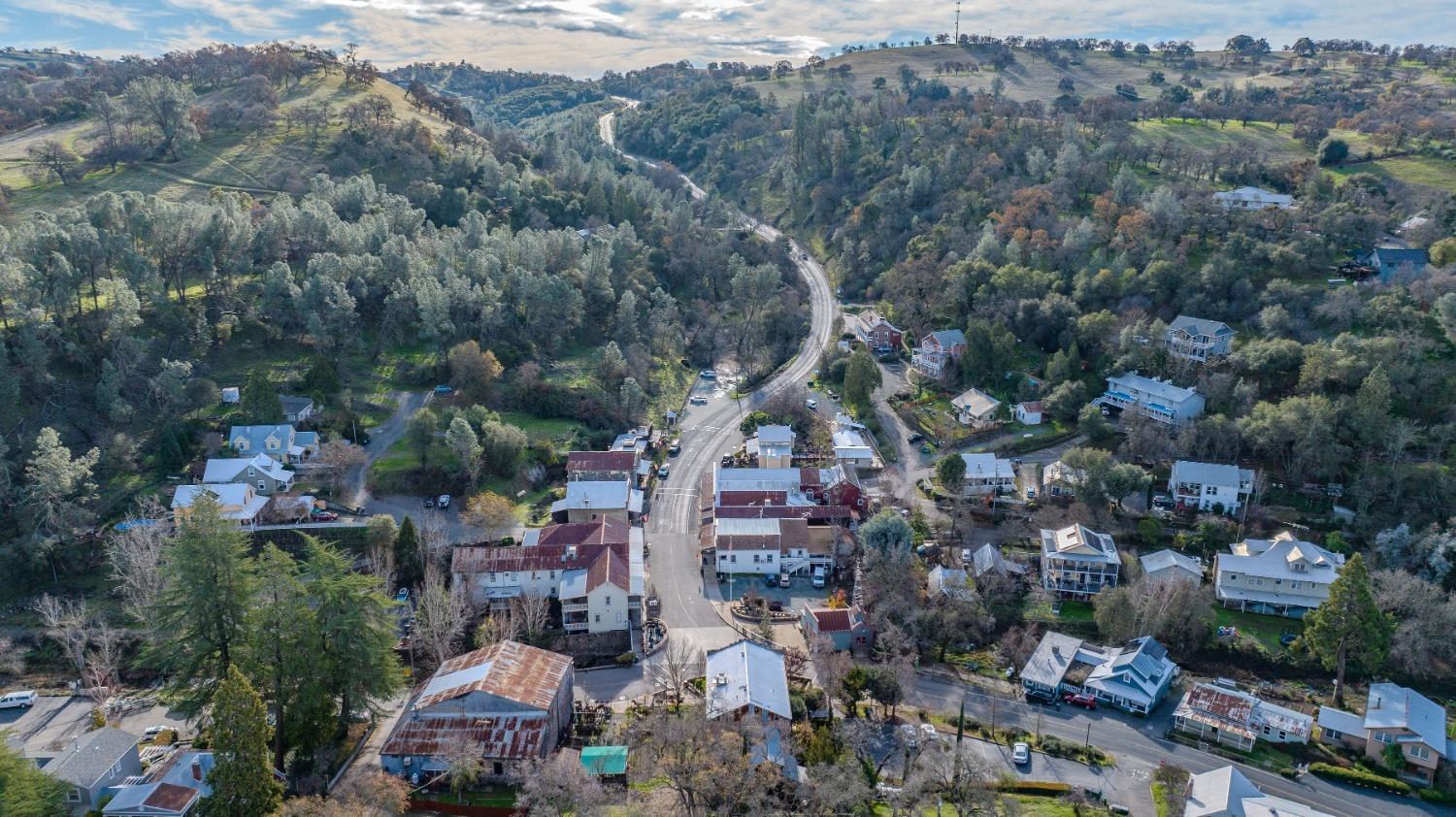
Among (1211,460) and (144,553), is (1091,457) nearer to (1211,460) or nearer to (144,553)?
(1211,460)

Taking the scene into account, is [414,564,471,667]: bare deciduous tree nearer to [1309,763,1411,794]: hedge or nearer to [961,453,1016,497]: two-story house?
[961,453,1016,497]: two-story house

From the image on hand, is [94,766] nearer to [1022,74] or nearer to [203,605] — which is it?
[203,605]

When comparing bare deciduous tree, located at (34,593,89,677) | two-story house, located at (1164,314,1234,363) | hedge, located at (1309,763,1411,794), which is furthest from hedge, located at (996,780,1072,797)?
two-story house, located at (1164,314,1234,363)

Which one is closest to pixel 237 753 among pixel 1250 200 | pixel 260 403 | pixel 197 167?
pixel 260 403

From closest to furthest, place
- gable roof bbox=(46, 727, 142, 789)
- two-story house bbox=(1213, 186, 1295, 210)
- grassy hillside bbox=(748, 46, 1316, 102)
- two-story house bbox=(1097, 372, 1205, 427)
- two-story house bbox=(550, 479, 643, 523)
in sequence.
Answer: gable roof bbox=(46, 727, 142, 789)
two-story house bbox=(550, 479, 643, 523)
two-story house bbox=(1097, 372, 1205, 427)
two-story house bbox=(1213, 186, 1295, 210)
grassy hillside bbox=(748, 46, 1316, 102)

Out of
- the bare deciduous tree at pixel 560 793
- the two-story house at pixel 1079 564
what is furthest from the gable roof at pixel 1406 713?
the bare deciduous tree at pixel 560 793

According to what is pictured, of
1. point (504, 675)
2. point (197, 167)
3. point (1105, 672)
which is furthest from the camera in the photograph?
point (197, 167)
